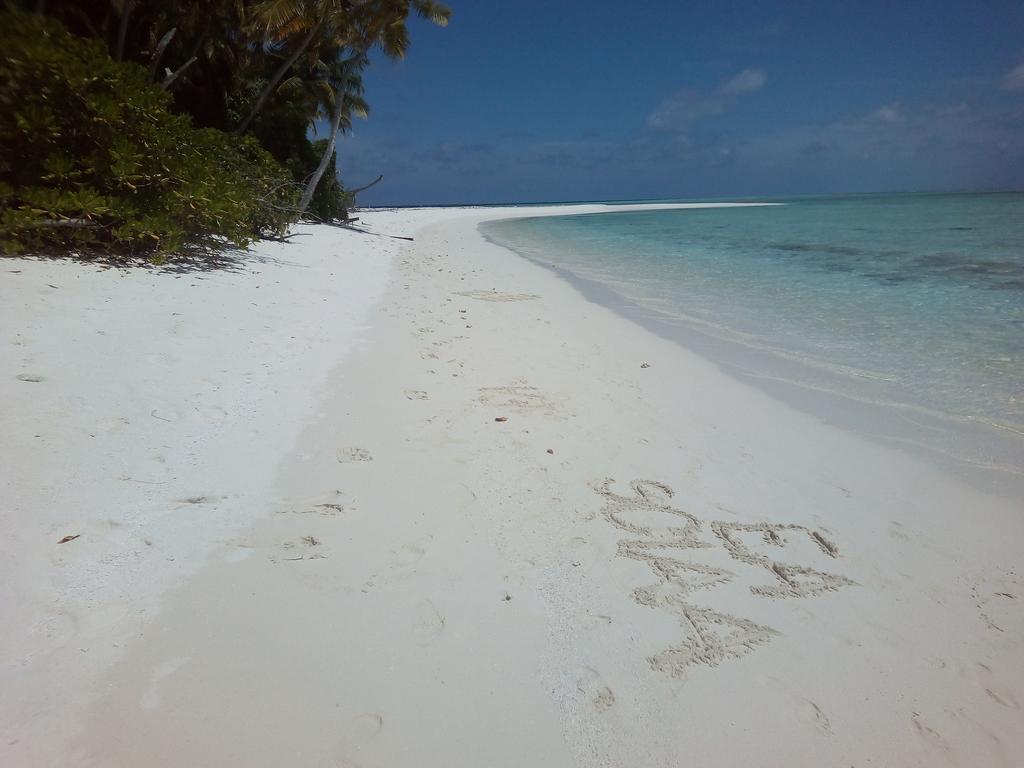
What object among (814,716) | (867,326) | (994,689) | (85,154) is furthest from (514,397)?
(867,326)

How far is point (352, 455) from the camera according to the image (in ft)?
9.80

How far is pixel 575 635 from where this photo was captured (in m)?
1.90

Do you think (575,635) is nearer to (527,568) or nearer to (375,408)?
(527,568)

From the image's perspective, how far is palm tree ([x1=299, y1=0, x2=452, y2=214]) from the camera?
617 inches

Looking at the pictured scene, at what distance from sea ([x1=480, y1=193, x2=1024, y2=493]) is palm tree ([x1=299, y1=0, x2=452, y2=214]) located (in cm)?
800

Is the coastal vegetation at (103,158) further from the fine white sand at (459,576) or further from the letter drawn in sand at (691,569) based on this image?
the letter drawn in sand at (691,569)

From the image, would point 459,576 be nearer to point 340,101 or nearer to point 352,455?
point 352,455

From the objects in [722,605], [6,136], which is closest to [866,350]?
[722,605]

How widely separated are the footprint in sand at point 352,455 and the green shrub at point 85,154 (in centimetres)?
431

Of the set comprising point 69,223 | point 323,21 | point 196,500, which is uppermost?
point 323,21

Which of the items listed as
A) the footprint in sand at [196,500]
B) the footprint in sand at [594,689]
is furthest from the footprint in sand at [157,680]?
the footprint in sand at [594,689]

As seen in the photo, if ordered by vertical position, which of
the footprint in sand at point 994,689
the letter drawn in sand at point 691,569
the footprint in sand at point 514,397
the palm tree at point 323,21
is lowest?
the footprint in sand at point 994,689

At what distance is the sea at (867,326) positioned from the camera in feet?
13.2

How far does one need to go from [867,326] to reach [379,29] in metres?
16.4
